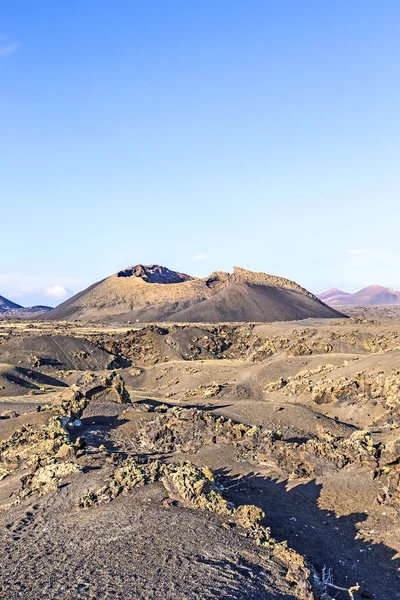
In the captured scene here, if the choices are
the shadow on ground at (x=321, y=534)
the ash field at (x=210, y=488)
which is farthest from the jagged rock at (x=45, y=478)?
the shadow on ground at (x=321, y=534)

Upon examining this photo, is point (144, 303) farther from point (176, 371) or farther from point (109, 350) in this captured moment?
point (176, 371)

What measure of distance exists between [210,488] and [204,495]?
538 millimetres

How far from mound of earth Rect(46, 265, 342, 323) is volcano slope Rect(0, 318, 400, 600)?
79.4 m

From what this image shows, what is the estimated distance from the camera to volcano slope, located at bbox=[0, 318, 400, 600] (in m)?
8.92

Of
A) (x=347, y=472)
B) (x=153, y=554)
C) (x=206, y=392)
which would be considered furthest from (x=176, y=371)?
(x=153, y=554)

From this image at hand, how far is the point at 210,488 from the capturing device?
12969 millimetres

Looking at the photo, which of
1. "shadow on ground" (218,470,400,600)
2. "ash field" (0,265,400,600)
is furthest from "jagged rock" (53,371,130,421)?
"shadow on ground" (218,470,400,600)

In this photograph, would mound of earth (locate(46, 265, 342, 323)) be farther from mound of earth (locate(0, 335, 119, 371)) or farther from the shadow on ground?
the shadow on ground

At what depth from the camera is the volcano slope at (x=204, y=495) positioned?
8.92 meters

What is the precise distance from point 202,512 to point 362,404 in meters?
17.8

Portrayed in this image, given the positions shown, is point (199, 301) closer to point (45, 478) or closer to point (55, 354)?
point (55, 354)

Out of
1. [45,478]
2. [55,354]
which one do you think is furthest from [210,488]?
[55,354]

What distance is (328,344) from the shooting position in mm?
50250

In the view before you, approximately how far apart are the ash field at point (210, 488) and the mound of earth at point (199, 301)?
73.7 metres
